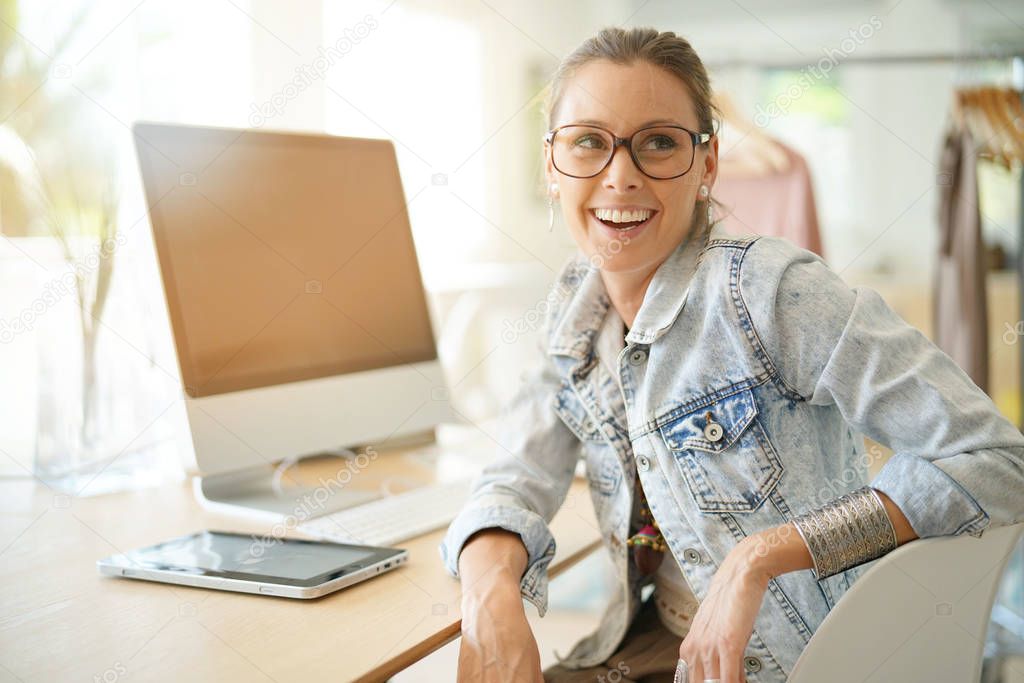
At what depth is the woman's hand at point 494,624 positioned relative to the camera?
0.97m

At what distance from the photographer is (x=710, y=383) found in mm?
1099

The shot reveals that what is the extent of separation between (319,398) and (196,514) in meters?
0.25

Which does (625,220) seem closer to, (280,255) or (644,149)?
(644,149)

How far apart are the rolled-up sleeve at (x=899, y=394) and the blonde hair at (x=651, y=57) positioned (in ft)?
0.75

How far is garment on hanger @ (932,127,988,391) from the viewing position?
289cm

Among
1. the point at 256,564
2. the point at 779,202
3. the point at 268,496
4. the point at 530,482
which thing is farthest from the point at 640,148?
the point at 779,202

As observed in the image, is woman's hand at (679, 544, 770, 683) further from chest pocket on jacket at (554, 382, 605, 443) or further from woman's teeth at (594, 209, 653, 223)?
woman's teeth at (594, 209, 653, 223)

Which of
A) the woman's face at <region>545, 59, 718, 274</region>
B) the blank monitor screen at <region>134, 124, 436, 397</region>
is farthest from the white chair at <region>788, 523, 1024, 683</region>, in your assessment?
the blank monitor screen at <region>134, 124, 436, 397</region>

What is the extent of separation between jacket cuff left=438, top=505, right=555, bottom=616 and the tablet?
70mm

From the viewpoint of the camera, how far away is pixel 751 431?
108 cm

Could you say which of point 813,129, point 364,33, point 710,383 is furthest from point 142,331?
point 813,129

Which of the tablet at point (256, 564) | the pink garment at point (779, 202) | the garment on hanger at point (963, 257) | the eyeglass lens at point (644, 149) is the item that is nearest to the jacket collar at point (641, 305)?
the eyeglass lens at point (644, 149)

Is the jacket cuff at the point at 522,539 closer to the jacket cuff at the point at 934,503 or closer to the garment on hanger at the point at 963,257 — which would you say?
the jacket cuff at the point at 934,503

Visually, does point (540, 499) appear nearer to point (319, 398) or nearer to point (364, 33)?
point (319, 398)
